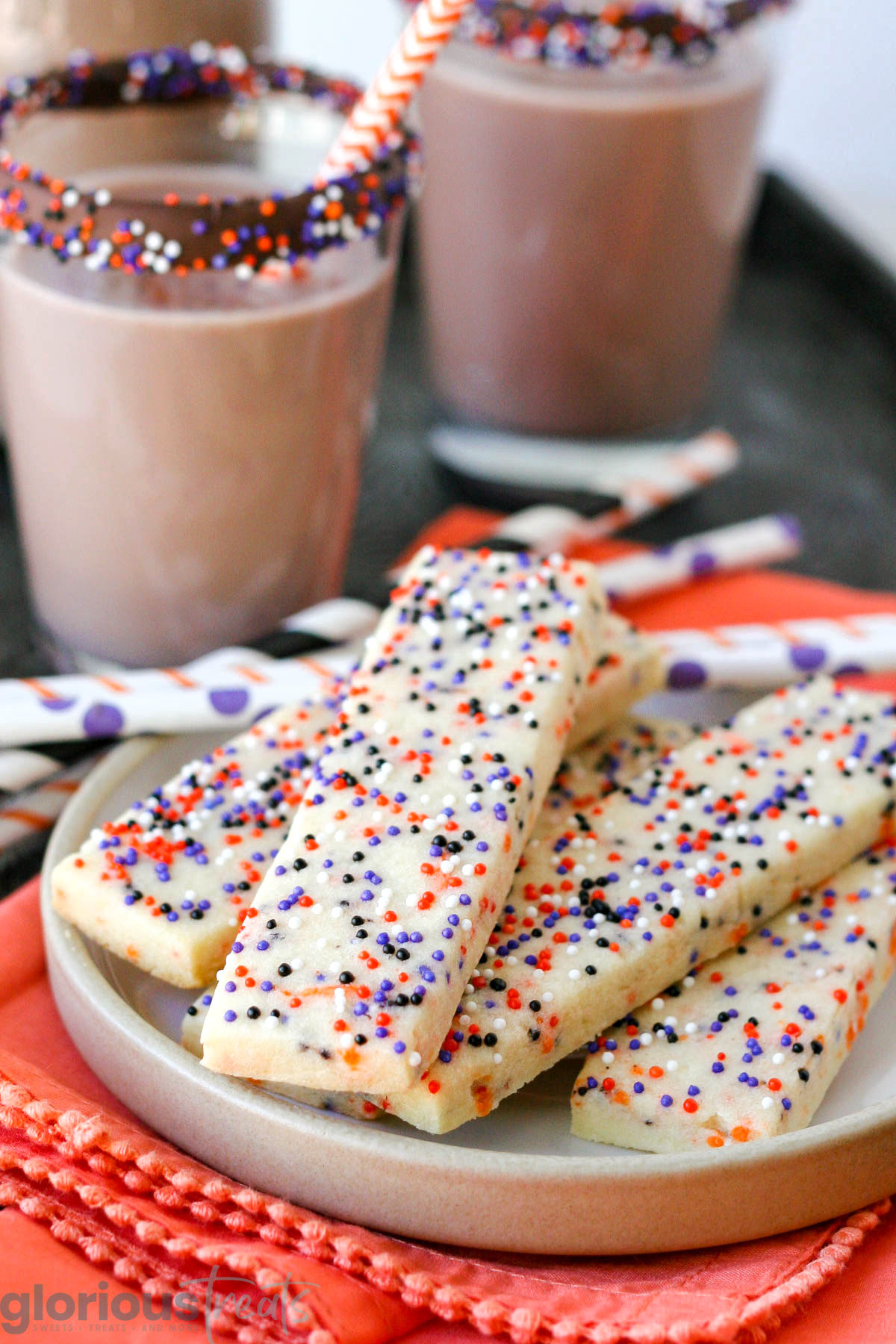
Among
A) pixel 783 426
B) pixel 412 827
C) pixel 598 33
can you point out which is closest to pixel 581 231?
pixel 598 33

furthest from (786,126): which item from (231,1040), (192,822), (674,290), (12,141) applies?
(231,1040)

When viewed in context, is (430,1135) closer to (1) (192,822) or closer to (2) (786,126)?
(1) (192,822)

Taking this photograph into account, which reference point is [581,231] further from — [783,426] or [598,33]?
[783,426]

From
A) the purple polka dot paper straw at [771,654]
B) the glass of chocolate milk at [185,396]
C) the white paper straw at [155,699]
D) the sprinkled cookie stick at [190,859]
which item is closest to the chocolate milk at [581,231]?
the glass of chocolate milk at [185,396]

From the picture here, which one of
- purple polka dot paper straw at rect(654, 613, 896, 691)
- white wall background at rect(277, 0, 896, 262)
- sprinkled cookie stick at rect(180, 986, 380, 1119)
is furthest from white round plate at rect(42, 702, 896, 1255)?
white wall background at rect(277, 0, 896, 262)

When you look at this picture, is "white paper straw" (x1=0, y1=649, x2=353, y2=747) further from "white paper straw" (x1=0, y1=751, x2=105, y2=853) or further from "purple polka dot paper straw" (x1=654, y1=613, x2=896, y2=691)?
"purple polka dot paper straw" (x1=654, y1=613, x2=896, y2=691)

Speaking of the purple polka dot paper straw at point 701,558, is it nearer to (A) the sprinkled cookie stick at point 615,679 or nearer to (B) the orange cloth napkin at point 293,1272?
(A) the sprinkled cookie stick at point 615,679
